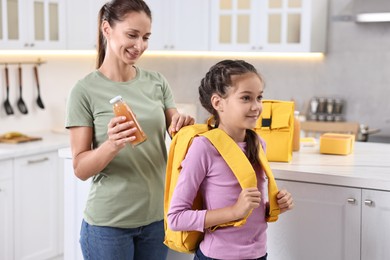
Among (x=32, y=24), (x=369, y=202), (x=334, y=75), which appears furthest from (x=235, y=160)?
(x=334, y=75)

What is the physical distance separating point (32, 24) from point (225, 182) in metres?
2.95

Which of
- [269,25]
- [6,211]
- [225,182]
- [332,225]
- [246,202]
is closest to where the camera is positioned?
[246,202]

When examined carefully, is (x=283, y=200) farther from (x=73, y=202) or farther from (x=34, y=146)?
(x=34, y=146)

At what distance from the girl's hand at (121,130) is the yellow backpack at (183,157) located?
0.58 feet

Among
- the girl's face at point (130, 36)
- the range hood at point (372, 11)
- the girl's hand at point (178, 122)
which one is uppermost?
the range hood at point (372, 11)

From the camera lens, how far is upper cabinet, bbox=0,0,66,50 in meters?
4.41

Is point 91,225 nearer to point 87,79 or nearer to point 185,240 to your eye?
point 185,240

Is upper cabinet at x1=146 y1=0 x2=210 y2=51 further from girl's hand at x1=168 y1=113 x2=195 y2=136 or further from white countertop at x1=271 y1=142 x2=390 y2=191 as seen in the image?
girl's hand at x1=168 y1=113 x2=195 y2=136

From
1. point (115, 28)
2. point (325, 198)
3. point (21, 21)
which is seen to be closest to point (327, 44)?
point (21, 21)

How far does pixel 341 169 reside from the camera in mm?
2695

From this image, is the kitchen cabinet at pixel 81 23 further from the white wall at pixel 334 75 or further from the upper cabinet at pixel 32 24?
the white wall at pixel 334 75

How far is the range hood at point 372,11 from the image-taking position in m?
5.25

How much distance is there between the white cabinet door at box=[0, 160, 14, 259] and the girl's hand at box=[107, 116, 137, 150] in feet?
7.70

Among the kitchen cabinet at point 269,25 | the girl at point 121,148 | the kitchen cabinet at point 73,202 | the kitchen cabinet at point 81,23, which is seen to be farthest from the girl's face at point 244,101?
the kitchen cabinet at point 269,25
